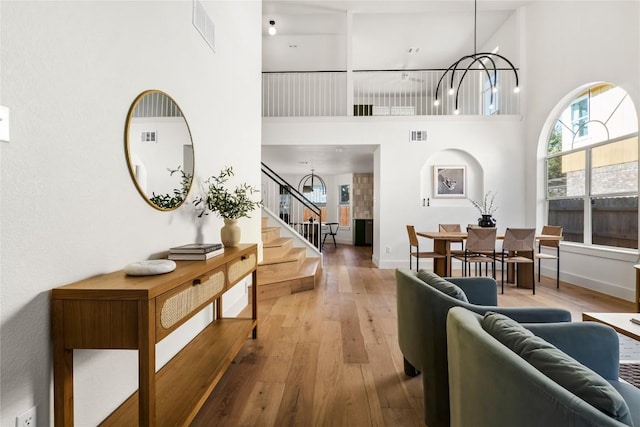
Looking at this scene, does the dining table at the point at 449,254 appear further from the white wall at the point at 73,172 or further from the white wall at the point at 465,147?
the white wall at the point at 73,172

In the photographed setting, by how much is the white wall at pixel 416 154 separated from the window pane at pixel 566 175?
55cm

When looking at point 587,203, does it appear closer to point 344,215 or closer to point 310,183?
point 344,215

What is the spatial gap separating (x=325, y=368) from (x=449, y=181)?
5.09 m

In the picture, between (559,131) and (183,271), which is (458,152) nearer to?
(559,131)

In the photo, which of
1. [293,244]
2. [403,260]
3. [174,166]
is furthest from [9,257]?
[403,260]

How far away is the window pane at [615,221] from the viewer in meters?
3.89

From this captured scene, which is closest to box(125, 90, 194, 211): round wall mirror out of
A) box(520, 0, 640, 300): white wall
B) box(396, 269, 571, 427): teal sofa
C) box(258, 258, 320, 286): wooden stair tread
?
box(396, 269, 571, 427): teal sofa

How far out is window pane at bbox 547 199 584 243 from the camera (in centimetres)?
471

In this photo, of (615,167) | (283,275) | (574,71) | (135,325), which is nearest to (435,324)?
(135,325)

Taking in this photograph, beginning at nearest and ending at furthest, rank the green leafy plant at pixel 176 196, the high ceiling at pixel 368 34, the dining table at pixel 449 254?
1. the green leafy plant at pixel 176 196
2. the dining table at pixel 449 254
3. the high ceiling at pixel 368 34

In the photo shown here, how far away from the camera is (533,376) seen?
0.77m

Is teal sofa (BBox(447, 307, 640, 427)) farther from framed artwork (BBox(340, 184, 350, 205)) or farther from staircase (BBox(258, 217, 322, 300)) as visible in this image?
framed artwork (BBox(340, 184, 350, 205))

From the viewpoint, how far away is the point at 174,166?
2033 mm

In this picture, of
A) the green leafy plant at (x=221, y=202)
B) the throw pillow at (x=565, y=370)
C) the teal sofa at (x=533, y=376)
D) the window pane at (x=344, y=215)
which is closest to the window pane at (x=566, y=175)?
the teal sofa at (x=533, y=376)
